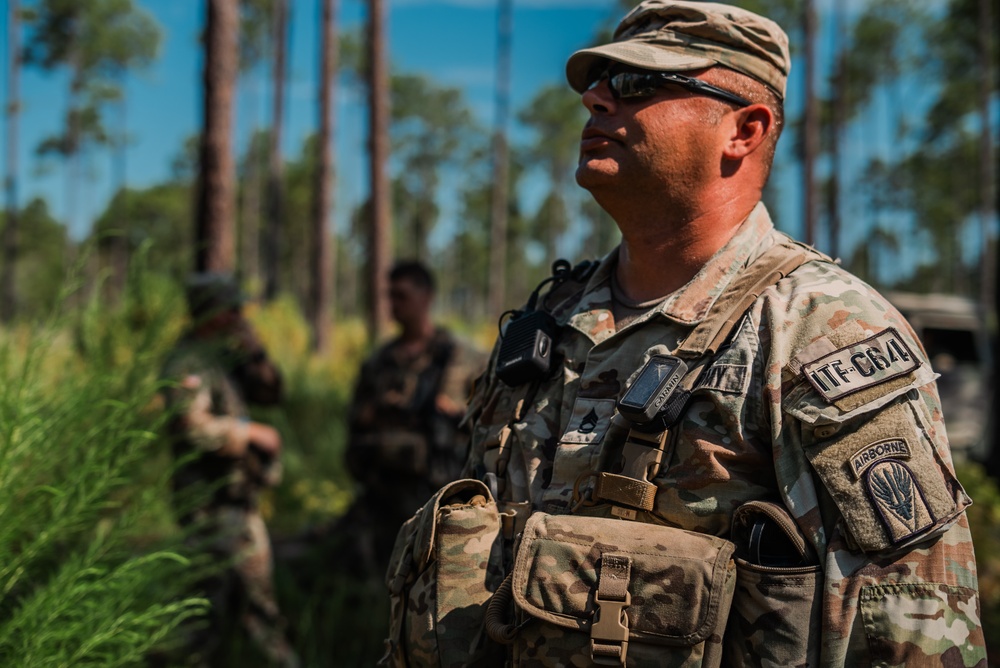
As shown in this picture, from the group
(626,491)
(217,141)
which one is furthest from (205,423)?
(217,141)

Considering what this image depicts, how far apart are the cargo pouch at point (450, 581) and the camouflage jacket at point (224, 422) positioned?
1.96 m

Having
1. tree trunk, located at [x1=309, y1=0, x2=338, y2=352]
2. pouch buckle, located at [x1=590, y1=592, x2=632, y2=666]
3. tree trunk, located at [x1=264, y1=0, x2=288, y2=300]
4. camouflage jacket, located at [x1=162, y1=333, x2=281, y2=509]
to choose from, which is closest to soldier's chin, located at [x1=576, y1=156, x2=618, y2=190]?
pouch buckle, located at [x1=590, y1=592, x2=632, y2=666]

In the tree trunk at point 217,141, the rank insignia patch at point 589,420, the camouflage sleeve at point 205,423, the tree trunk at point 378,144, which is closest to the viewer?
the rank insignia patch at point 589,420

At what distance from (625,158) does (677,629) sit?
907mm

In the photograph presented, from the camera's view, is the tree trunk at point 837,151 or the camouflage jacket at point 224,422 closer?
the camouflage jacket at point 224,422

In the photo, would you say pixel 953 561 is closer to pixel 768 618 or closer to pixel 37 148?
pixel 768 618

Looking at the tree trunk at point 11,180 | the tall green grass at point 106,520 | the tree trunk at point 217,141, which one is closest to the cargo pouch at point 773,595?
the tall green grass at point 106,520

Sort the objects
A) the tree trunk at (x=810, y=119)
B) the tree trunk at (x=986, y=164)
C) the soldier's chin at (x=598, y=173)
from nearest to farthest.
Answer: the soldier's chin at (x=598, y=173)
the tree trunk at (x=810, y=119)
the tree trunk at (x=986, y=164)

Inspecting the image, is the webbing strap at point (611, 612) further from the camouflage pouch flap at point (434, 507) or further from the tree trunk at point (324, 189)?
the tree trunk at point (324, 189)

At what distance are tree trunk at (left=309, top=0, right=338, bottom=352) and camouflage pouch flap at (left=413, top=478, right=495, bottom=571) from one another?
37.3 ft

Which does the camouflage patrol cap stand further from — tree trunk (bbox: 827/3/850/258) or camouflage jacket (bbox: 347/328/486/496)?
tree trunk (bbox: 827/3/850/258)

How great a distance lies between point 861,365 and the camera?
1.32m

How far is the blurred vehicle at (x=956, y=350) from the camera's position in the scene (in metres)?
8.98

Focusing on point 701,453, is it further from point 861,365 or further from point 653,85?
point 653,85
